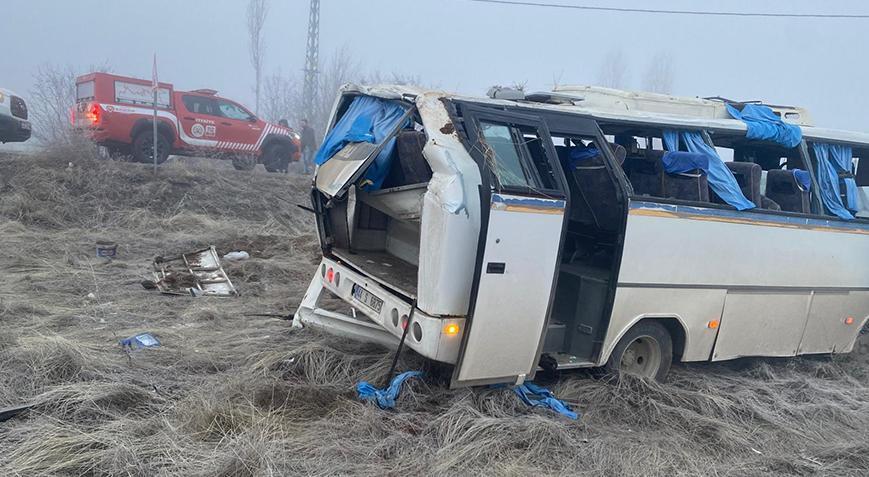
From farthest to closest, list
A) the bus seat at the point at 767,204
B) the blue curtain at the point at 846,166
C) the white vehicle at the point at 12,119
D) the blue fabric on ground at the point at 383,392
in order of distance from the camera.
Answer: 1. the white vehicle at the point at 12,119
2. the blue curtain at the point at 846,166
3. the bus seat at the point at 767,204
4. the blue fabric on ground at the point at 383,392

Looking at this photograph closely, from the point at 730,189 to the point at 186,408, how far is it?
4316 mm

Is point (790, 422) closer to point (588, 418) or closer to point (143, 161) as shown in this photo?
point (588, 418)

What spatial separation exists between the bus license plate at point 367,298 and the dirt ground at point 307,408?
0.46m

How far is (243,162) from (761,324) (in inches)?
545

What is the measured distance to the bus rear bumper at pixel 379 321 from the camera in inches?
167

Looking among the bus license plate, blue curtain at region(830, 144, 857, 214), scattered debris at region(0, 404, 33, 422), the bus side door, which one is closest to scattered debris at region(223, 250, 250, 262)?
the bus license plate

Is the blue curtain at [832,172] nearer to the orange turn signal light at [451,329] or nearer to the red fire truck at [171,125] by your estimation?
the orange turn signal light at [451,329]

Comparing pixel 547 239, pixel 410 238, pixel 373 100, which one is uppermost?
pixel 373 100

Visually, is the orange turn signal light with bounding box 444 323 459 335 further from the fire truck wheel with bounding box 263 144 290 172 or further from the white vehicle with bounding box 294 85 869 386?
the fire truck wheel with bounding box 263 144 290 172

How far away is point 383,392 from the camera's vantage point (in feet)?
15.0

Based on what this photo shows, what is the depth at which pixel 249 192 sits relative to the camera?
14.3m

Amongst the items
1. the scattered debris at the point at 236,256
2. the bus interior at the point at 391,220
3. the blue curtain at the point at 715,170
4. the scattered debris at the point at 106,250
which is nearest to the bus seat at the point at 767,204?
the blue curtain at the point at 715,170

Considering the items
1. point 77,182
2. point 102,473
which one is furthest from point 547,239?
point 77,182

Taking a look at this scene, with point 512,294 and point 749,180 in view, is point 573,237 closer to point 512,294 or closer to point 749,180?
point 749,180
